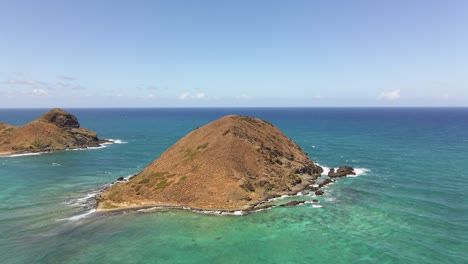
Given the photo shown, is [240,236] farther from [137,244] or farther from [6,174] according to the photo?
[6,174]

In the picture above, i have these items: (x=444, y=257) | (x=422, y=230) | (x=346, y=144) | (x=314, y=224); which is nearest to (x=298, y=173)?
(x=314, y=224)

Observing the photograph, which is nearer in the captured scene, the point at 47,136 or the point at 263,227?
the point at 263,227

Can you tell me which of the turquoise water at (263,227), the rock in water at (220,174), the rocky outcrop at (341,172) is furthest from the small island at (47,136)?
the rocky outcrop at (341,172)

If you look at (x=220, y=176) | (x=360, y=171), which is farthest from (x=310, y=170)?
(x=220, y=176)

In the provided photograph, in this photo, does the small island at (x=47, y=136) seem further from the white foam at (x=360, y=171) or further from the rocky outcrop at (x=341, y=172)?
the white foam at (x=360, y=171)

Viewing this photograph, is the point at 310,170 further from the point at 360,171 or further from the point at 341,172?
the point at 360,171

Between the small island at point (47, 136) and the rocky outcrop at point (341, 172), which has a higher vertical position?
the small island at point (47, 136)

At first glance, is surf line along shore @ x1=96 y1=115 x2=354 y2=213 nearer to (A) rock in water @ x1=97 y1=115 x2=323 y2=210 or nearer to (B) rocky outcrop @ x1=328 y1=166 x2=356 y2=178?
(A) rock in water @ x1=97 y1=115 x2=323 y2=210
